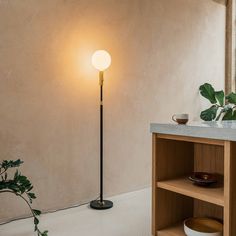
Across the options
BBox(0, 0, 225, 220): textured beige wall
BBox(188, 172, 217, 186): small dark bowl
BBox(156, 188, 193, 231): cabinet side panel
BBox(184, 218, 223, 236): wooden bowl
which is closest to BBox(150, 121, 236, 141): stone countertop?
BBox(188, 172, 217, 186): small dark bowl

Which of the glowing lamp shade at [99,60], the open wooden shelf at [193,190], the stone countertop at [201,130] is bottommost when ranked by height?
the open wooden shelf at [193,190]

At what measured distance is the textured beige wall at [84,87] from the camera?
2551mm

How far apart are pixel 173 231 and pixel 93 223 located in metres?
0.75

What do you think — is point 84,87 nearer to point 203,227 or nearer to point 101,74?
point 101,74

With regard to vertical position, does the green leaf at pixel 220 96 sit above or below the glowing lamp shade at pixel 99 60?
below

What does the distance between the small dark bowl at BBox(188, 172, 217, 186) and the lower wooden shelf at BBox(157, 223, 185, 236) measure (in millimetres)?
373

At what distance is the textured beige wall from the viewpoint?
2.55 m

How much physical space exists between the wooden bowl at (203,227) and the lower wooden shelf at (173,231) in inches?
3.2

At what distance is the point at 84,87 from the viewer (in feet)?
9.80

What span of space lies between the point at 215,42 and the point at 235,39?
0.51m

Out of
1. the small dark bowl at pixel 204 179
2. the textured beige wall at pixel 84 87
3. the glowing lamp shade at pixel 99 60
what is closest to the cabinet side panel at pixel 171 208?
the small dark bowl at pixel 204 179

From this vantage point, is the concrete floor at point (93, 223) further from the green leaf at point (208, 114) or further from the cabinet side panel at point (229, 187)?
the green leaf at point (208, 114)

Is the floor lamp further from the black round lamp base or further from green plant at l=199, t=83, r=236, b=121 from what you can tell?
green plant at l=199, t=83, r=236, b=121

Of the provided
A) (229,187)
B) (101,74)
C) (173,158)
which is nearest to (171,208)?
(173,158)
